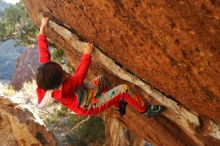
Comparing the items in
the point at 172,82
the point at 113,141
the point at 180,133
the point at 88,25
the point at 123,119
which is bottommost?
the point at 113,141

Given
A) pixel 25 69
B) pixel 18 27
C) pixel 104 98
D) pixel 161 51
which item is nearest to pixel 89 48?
pixel 104 98

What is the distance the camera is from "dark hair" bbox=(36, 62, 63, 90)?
4.82 meters

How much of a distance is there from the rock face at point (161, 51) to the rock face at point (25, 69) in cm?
1801

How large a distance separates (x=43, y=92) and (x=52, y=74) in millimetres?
502

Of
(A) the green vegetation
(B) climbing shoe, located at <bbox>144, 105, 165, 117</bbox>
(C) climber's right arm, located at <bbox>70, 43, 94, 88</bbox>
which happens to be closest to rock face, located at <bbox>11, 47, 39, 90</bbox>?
(A) the green vegetation

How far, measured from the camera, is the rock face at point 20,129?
36.9 feet

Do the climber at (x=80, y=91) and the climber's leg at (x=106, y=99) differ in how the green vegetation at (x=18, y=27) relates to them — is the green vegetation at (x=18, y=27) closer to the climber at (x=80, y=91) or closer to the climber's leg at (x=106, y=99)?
the climber at (x=80, y=91)

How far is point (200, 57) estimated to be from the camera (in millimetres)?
3867

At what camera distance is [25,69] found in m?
26.0

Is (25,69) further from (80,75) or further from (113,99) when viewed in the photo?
(80,75)

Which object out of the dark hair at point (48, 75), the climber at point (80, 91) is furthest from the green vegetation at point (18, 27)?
the dark hair at point (48, 75)

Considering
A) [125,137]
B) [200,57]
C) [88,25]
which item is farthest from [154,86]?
[125,137]

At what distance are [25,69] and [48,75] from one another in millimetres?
21700

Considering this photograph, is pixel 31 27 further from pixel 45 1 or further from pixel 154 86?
pixel 154 86
